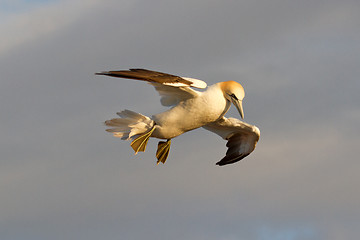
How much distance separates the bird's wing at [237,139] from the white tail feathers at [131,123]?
3066 mm

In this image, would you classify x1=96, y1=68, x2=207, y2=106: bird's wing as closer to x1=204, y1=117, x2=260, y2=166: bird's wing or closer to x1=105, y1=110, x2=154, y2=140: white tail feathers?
x1=105, y1=110, x2=154, y2=140: white tail feathers

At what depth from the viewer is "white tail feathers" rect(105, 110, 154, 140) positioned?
17.2 m

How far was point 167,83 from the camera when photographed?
52.6 ft

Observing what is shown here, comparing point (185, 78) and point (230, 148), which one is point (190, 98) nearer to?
point (185, 78)

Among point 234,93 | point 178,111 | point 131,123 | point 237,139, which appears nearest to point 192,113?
point 178,111

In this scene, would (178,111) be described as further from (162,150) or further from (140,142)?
(162,150)

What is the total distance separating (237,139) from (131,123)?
13.4 ft

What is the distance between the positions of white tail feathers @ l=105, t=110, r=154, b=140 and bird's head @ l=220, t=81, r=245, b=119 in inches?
72.1

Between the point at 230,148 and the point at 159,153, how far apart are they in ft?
8.25

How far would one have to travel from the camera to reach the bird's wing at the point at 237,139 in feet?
65.2

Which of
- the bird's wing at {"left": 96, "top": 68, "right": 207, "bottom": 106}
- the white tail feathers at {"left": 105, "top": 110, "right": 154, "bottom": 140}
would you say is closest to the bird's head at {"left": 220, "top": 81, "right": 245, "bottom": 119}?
the bird's wing at {"left": 96, "top": 68, "right": 207, "bottom": 106}

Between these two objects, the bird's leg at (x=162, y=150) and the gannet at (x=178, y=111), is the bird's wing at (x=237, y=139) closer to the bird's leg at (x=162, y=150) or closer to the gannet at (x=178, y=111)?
the bird's leg at (x=162, y=150)

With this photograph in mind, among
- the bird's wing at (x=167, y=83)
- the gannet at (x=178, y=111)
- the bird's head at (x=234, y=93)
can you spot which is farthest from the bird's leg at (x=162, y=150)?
A: the bird's head at (x=234, y=93)

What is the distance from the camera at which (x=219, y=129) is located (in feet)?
65.9
